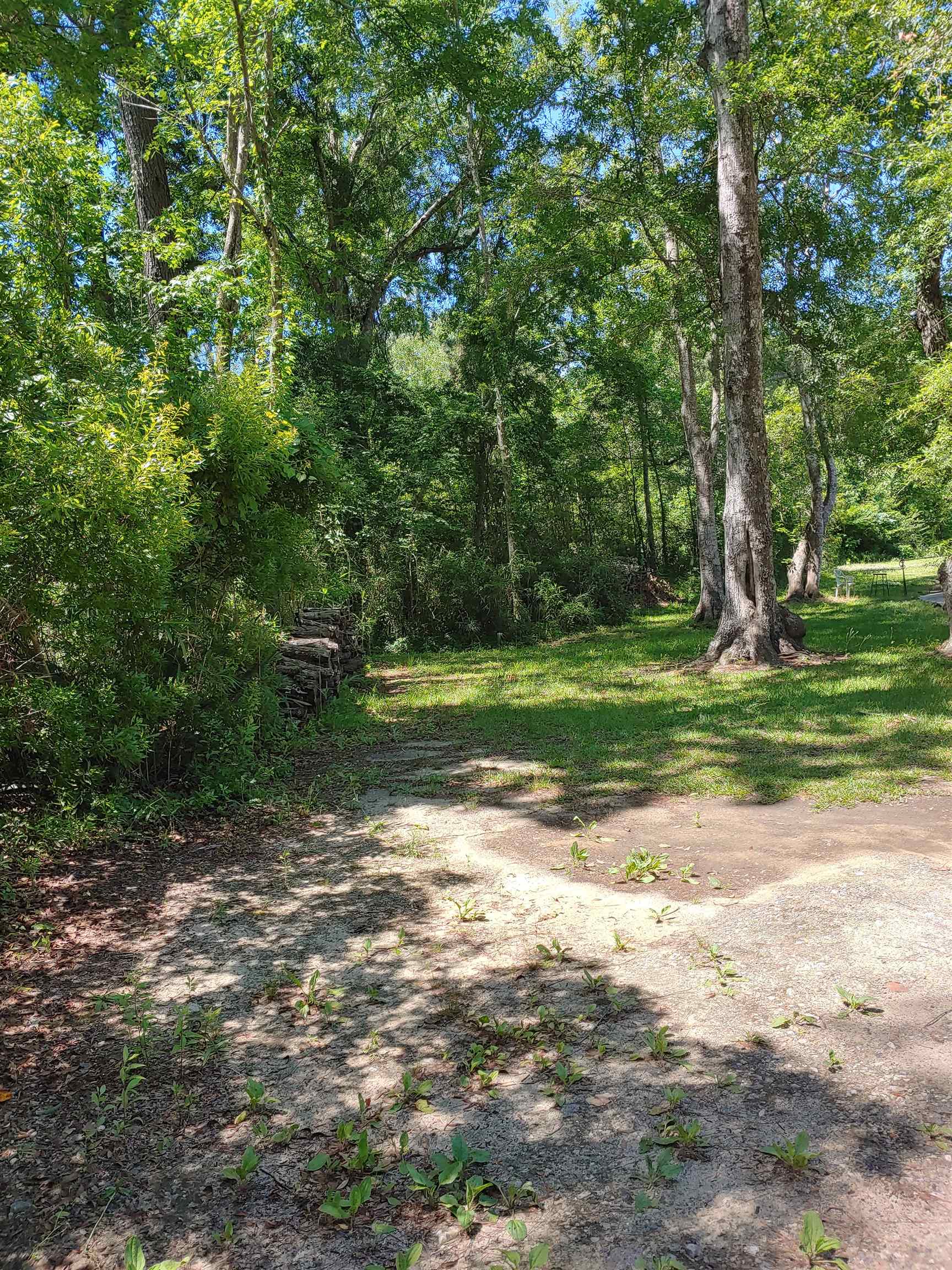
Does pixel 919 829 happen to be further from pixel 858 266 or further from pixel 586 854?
pixel 858 266

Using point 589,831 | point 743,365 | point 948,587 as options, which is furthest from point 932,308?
point 589,831

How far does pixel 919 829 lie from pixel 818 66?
9.22 meters

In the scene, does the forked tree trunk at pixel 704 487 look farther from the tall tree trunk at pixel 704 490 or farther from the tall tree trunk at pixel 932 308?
the tall tree trunk at pixel 932 308

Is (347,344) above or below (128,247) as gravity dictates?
above

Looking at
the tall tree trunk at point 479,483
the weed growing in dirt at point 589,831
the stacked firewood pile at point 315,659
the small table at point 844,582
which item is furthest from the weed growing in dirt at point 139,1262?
the small table at point 844,582

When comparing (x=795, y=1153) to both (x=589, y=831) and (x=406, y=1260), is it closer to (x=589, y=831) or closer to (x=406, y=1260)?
(x=406, y=1260)

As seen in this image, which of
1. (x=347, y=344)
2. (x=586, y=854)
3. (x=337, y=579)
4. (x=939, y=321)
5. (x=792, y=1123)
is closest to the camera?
(x=792, y=1123)

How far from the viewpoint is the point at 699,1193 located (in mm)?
1955

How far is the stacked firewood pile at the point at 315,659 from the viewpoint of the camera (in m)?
8.39

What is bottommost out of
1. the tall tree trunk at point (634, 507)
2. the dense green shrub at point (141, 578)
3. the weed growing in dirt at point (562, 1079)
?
the weed growing in dirt at point (562, 1079)

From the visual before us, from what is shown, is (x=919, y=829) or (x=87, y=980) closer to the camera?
(x=87, y=980)

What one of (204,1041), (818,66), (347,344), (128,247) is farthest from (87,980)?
(347,344)

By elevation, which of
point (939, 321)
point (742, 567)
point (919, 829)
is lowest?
point (919, 829)

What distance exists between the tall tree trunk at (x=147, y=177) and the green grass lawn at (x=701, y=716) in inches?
226
